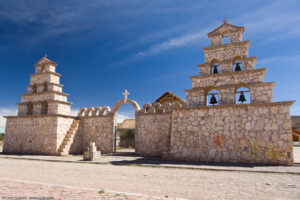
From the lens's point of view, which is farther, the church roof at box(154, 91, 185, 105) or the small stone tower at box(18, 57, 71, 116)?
the church roof at box(154, 91, 185, 105)

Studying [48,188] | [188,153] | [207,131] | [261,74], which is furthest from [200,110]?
[48,188]

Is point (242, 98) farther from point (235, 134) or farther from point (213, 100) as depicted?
point (235, 134)

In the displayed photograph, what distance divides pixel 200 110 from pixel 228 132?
1905 millimetres

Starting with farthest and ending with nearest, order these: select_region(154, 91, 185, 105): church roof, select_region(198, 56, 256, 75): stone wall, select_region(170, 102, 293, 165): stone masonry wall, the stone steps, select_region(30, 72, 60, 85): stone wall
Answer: select_region(154, 91, 185, 105): church roof
select_region(30, 72, 60, 85): stone wall
the stone steps
select_region(198, 56, 256, 75): stone wall
select_region(170, 102, 293, 165): stone masonry wall

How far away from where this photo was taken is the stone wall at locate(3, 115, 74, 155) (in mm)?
16062

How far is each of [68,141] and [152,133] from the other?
6.78 metres

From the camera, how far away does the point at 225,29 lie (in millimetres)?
12539

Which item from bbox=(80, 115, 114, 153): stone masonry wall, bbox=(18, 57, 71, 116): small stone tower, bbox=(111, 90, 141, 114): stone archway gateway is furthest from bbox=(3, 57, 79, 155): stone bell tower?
bbox=(111, 90, 141, 114): stone archway gateway

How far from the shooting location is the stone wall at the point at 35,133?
16.1 meters

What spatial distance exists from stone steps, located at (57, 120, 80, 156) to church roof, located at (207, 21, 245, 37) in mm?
12659

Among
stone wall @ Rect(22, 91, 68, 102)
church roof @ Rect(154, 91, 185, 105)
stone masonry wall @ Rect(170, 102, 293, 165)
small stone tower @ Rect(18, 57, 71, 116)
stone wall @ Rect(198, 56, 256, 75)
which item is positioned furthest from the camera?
church roof @ Rect(154, 91, 185, 105)

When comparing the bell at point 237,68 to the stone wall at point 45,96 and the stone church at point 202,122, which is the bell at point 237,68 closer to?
the stone church at point 202,122

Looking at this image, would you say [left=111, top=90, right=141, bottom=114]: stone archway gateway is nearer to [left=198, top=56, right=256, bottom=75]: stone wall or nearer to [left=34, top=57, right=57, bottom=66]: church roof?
[left=198, top=56, right=256, bottom=75]: stone wall

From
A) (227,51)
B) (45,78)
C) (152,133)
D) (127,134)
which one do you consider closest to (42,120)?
(45,78)
